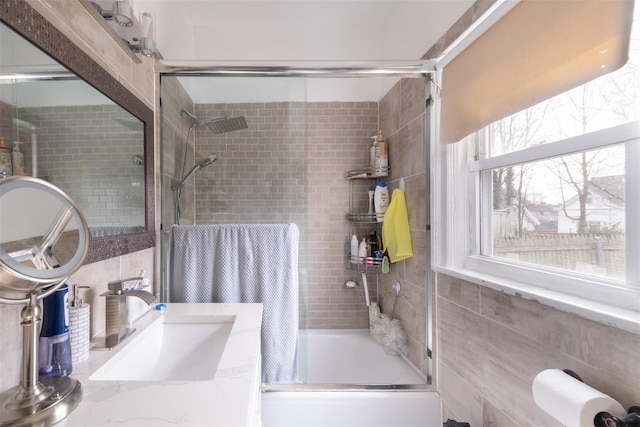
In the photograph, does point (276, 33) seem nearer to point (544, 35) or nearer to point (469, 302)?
point (544, 35)

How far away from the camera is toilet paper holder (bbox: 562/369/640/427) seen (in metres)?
0.52

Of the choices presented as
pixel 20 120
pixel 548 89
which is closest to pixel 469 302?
pixel 548 89

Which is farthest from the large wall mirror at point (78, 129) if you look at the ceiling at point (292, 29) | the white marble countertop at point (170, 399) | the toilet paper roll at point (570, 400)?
the toilet paper roll at point (570, 400)

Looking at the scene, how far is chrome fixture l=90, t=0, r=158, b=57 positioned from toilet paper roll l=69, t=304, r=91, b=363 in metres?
0.92

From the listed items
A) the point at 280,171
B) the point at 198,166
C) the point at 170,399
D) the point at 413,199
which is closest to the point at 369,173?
the point at 413,199

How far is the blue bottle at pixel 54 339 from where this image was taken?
0.59m

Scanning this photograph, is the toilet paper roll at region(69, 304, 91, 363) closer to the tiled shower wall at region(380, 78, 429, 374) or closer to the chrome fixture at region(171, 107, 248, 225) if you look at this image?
the chrome fixture at region(171, 107, 248, 225)

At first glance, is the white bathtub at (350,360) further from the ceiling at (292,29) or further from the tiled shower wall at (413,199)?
the ceiling at (292,29)

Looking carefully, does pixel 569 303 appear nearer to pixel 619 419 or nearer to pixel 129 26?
pixel 619 419

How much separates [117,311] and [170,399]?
1.36 ft

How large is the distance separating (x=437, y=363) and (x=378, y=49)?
2211 millimetres

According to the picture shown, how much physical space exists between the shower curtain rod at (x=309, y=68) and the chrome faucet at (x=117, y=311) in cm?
105

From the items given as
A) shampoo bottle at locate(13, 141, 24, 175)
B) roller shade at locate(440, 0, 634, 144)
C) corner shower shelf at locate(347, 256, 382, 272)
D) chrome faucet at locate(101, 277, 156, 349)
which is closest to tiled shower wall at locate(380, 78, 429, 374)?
corner shower shelf at locate(347, 256, 382, 272)

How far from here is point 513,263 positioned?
3.27 feet
